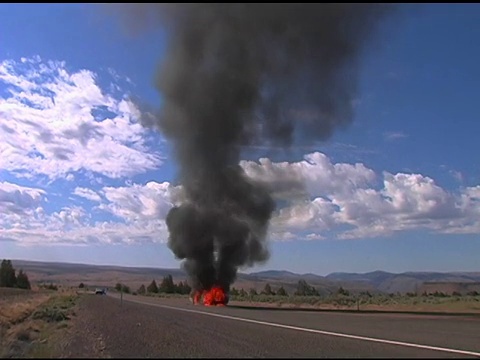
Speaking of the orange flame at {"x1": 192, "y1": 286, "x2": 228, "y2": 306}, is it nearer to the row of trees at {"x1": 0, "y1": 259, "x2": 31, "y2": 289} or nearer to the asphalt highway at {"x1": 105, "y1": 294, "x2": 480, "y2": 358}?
the asphalt highway at {"x1": 105, "y1": 294, "x2": 480, "y2": 358}

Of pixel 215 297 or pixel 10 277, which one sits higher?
pixel 10 277

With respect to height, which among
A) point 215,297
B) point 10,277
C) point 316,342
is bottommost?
point 316,342

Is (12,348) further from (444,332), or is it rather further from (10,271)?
(10,271)

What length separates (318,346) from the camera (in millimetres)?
16438

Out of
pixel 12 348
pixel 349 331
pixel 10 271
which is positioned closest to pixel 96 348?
pixel 12 348

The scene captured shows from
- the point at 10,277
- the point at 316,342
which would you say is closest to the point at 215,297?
the point at 316,342

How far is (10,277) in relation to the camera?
136 m

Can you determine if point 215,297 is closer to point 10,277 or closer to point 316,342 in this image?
point 316,342

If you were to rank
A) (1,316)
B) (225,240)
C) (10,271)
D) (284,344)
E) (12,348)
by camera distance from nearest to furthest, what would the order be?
(12,348)
(284,344)
(1,316)
(225,240)
(10,271)

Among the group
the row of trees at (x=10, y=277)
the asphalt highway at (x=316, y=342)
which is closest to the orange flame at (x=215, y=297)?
the asphalt highway at (x=316, y=342)

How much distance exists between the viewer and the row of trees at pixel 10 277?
13362cm

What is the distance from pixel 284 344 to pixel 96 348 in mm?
5235

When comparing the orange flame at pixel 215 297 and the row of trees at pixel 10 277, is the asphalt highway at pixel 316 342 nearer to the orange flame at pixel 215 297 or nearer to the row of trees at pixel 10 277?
the orange flame at pixel 215 297

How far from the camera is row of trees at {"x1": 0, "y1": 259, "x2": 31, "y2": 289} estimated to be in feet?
438
